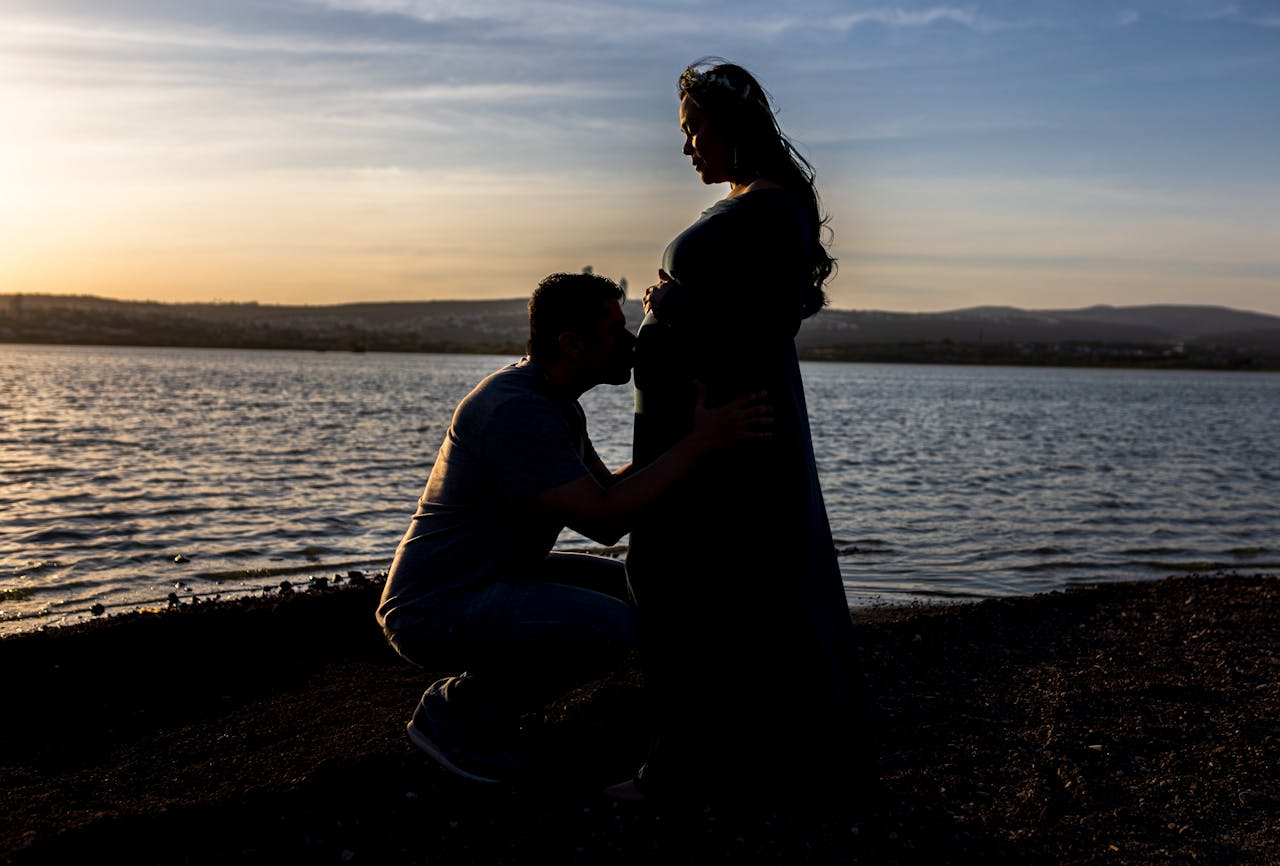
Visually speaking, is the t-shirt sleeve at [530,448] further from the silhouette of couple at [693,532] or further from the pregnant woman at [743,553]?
the pregnant woman at [743,553]

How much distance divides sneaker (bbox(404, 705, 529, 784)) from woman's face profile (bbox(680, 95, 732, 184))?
8.53 feet

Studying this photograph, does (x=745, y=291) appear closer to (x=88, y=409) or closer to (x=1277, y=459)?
(x=1277, y=459)

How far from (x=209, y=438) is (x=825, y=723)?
76.6ft

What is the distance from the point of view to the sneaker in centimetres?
434

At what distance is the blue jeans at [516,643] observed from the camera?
13.7 feet

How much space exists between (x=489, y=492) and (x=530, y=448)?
329mm

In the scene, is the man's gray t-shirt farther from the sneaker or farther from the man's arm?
the sneaker

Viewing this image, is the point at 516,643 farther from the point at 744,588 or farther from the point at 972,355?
the point at 972,355

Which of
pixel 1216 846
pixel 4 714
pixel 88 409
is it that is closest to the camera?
pixel 1216 846

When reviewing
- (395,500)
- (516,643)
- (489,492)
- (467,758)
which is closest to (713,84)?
(489,492)

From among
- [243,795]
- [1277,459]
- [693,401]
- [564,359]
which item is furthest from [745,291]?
[1277,459]

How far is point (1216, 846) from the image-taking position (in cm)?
408

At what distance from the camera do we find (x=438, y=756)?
4387 millimetres

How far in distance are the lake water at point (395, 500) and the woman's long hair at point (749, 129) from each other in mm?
1504
